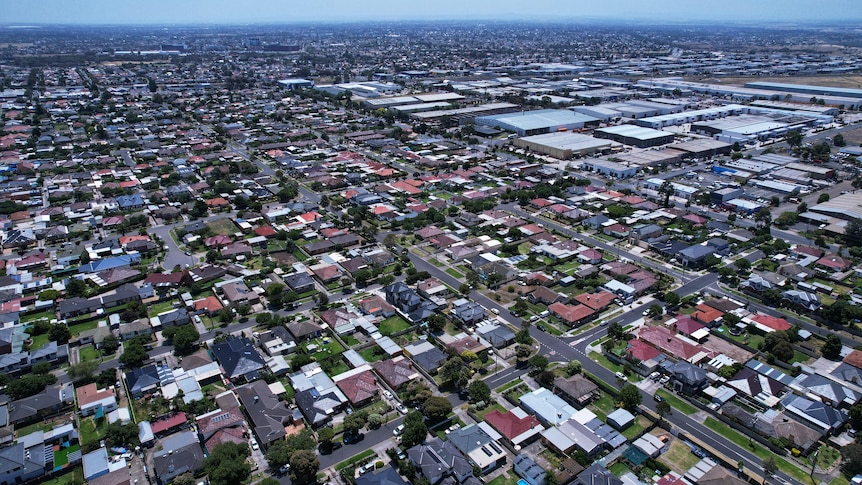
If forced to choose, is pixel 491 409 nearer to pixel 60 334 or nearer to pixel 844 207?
pixel 60 334

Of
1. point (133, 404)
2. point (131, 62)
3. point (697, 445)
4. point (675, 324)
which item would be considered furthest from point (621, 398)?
point (131, 62)

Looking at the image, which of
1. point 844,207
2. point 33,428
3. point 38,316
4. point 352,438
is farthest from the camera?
point 844,207

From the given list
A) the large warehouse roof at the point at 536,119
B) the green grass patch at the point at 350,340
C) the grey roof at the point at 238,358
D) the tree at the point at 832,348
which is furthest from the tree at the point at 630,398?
the large warehouse roof at the point at 536,119

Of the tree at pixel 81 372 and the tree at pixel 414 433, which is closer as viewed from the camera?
the tree at pixel 414 433

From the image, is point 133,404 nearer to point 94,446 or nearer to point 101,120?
point 94,446

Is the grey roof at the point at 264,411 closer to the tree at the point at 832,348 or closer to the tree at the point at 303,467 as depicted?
the tree at the point at 303,467

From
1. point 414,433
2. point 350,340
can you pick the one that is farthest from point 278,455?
point 350,340
